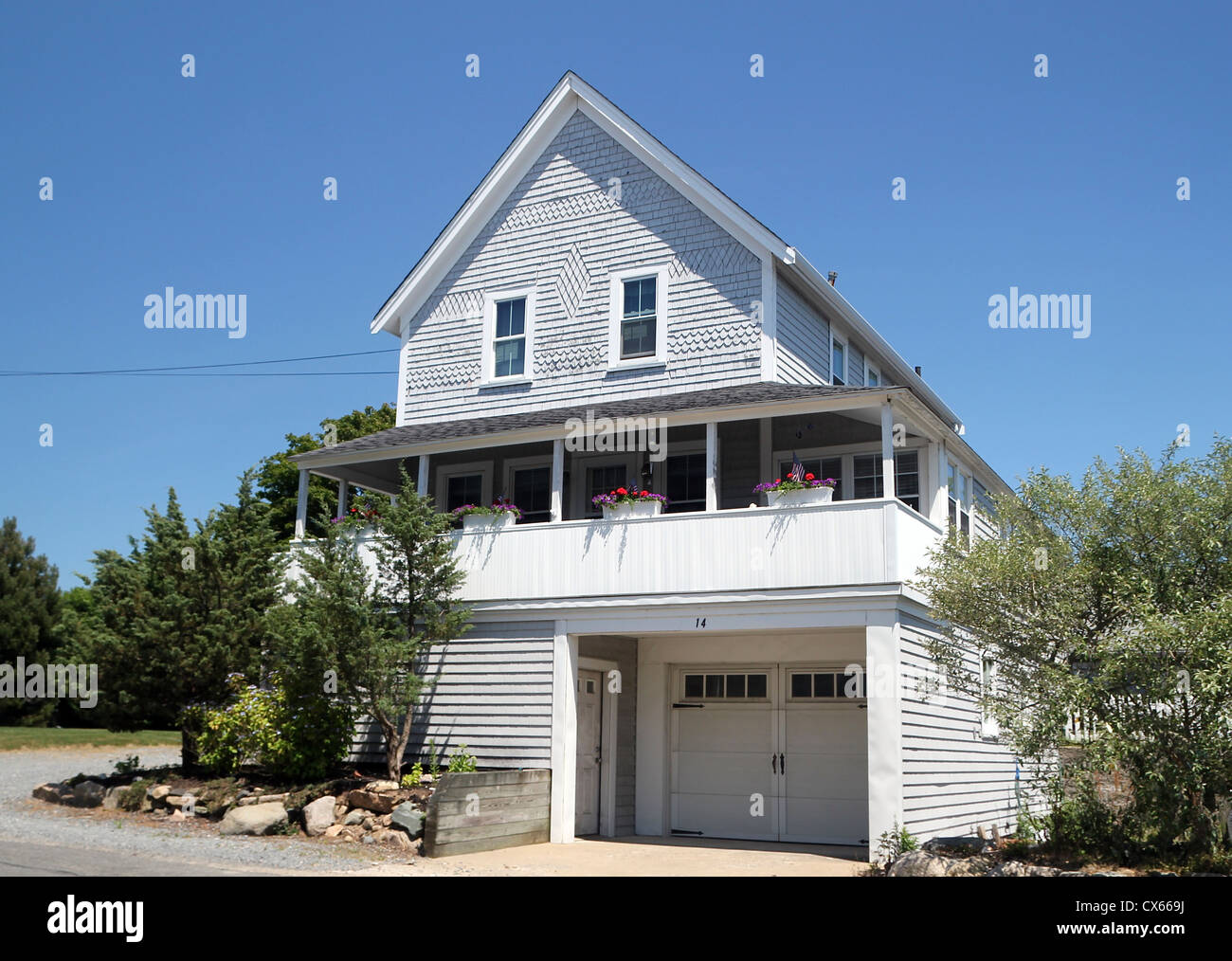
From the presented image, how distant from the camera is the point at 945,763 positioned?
51.7 feet

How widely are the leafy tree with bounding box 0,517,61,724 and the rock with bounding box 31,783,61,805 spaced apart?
18.1 m

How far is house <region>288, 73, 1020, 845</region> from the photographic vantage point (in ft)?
49.0

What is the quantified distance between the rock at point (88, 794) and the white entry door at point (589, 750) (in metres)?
7.02

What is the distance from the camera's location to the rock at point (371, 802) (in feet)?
48.3

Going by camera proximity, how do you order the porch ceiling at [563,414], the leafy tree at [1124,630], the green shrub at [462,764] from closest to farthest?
1. the leafy tree at [1124,630]
2. the porch ceiling at [563,414]
3. the green shrub at [462,764]

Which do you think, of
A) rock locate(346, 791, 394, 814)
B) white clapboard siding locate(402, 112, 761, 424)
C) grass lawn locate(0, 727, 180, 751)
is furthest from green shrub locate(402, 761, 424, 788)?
grass lawn locate(0, 727, 180, 751)

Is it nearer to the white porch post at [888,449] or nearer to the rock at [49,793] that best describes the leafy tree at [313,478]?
the rock at [49,793]

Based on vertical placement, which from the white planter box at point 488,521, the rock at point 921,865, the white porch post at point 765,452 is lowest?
the rock at point 921,865

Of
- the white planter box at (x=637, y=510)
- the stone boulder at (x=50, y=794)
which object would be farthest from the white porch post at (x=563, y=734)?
the stone boulder at (x=50, y=794)

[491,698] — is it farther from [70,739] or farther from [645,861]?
[70,739]

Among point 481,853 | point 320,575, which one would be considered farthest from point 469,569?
point 481,853

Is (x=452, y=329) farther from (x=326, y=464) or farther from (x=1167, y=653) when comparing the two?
(x=1167, y=653)

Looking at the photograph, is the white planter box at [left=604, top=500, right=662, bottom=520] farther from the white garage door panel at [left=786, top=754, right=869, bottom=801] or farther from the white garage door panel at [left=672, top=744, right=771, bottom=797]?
the white garage door panel at [left=786, top=754, right=869, bottom=801]
